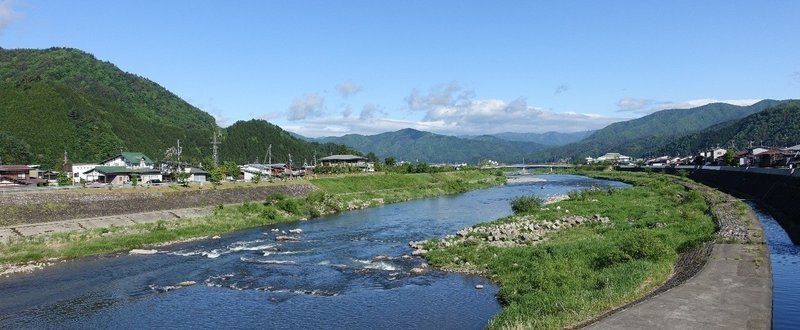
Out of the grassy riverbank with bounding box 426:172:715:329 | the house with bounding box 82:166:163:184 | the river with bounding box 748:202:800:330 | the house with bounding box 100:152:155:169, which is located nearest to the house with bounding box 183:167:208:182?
the house with bounding box 82:166:163:184

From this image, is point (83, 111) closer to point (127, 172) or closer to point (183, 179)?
point (127, 172)

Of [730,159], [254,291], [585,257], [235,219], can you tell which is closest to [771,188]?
[585,257]

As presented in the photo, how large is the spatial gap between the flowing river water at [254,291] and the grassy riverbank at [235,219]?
280 centimetres

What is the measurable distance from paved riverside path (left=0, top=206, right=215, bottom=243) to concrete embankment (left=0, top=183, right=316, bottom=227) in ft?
2.24

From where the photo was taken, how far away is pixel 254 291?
25266 millimetres

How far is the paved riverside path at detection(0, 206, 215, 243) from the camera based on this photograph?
36844mm

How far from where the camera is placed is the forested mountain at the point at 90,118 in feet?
325

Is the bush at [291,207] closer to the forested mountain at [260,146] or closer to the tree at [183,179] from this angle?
the tree at [183,179]

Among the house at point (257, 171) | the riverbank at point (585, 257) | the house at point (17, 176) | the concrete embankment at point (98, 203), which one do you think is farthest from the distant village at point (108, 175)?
the riverbank at point (585, 257)

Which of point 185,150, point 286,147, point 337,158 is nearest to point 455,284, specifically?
point 337,158

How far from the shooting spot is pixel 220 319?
21062mm

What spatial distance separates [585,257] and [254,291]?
15972 mm

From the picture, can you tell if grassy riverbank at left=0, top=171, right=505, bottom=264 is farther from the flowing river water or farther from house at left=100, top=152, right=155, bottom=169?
house at left=100, top=152, right=155, bottom=169

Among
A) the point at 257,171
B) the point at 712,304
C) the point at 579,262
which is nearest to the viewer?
the point at 712,304
